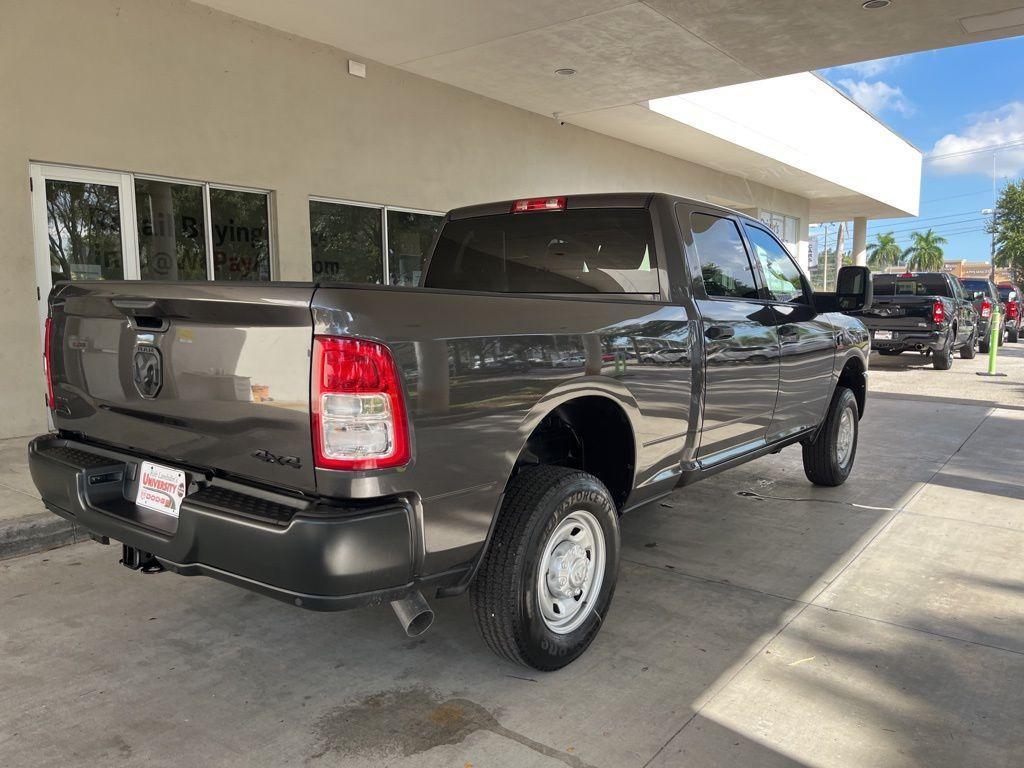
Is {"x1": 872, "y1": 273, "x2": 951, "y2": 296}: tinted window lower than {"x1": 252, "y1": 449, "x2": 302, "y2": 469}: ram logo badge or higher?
higher

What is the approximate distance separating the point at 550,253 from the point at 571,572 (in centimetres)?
178

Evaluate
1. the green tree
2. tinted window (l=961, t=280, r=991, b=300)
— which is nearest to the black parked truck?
tinted window (l=961, t=280, r=991, b=300)

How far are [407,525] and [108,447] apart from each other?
1.45 metres

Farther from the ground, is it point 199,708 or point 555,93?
point 555,93

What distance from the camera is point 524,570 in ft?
9.08

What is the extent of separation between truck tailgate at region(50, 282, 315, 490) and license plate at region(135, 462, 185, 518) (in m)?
0.05

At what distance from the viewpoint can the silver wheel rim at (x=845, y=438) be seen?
19.2 ft

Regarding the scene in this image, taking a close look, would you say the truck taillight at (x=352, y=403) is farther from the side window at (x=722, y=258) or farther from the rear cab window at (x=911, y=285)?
the rear cab window at (x=911, y=285)

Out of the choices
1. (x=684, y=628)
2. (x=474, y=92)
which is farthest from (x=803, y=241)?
(x=684, y=628)

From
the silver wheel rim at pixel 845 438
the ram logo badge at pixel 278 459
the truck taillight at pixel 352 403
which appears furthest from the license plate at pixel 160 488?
the silver wheel rim at pixel 845 438

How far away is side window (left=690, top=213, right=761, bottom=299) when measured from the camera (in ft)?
13.2

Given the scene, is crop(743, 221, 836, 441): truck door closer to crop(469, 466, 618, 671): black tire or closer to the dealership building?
crop(469, 466, 618, 671): black tire

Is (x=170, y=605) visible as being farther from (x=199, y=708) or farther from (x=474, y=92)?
(x=474, y=92)

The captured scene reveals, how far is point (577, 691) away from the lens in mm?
2914
